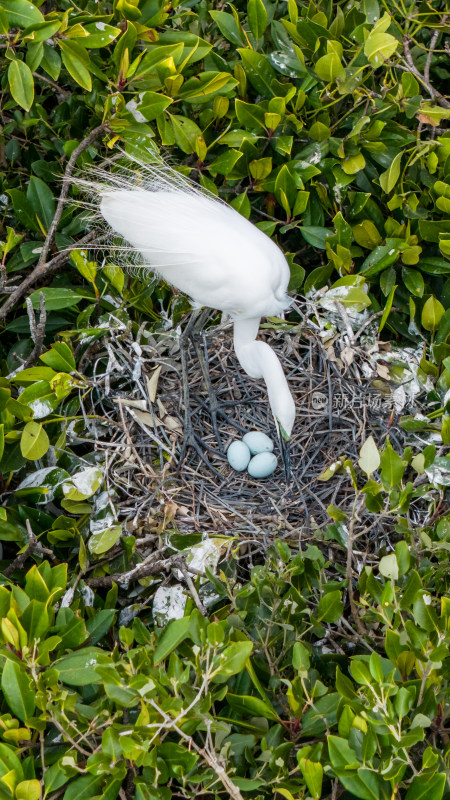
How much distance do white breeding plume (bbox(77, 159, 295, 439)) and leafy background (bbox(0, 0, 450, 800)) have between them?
0.29ft

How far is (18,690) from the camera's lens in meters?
1.02

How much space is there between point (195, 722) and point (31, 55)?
1144 millimetres

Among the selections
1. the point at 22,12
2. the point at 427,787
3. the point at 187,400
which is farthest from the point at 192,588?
the point at 22,12

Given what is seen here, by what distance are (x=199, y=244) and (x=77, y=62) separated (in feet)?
1.30

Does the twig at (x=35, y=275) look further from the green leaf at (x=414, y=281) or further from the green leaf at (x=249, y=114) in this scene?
the green leaf at (x=414, y=281)

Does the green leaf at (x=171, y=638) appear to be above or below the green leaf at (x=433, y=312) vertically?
below

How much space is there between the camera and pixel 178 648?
3.69ft

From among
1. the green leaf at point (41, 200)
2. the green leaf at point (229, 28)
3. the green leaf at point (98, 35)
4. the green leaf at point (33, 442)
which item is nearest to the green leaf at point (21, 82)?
the green leaf at point (98, 35)

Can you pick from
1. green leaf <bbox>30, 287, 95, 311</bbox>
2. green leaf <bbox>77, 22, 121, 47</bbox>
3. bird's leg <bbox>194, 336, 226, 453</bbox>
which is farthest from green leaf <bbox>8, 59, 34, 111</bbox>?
bird's leg <bbox>194, 336, 226, 453</bbox>

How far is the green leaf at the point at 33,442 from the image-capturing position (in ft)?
4.60

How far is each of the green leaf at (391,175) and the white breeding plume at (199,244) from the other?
0.29 meters

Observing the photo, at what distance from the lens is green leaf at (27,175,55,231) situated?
5.41 feet

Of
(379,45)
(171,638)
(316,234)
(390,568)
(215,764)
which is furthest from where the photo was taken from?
(316,234)

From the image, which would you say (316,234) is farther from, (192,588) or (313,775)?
(313,775)
